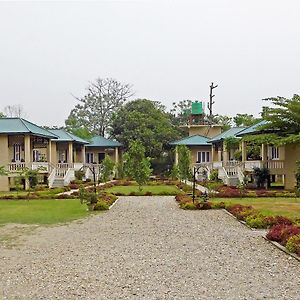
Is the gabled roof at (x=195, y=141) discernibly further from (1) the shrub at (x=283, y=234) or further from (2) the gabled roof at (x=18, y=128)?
(1) the shrub at (x=283, y=234)

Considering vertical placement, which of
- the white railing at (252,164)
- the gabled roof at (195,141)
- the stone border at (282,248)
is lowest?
Answer: the stone border at (282,248)

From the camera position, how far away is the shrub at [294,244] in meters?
9.41

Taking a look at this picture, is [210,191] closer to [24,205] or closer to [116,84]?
[24,205]

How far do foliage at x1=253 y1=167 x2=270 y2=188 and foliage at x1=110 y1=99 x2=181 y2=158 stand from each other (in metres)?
17.5

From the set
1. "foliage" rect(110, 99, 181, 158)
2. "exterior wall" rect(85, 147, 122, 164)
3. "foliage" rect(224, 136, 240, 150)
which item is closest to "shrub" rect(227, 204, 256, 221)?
"foliage" rect(224, 136, 240, 150)

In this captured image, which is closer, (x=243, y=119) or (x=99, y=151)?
(x=99, y=151)

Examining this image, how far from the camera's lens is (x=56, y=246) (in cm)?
1102

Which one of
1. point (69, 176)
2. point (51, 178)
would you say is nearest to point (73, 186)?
point (51, 178)

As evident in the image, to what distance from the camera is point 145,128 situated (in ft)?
161

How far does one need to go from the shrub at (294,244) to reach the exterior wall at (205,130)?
4389 centimetres

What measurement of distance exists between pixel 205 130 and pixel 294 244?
148ft

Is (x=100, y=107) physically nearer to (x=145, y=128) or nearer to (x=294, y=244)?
(x=145, y=128)

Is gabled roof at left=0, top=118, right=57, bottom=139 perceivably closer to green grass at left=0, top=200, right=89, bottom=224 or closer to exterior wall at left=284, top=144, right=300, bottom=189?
green grass at left=0, top=200, right=89, bottom=224

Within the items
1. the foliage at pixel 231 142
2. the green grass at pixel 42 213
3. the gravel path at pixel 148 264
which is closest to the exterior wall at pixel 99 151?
the foliage at pixel 231 142
